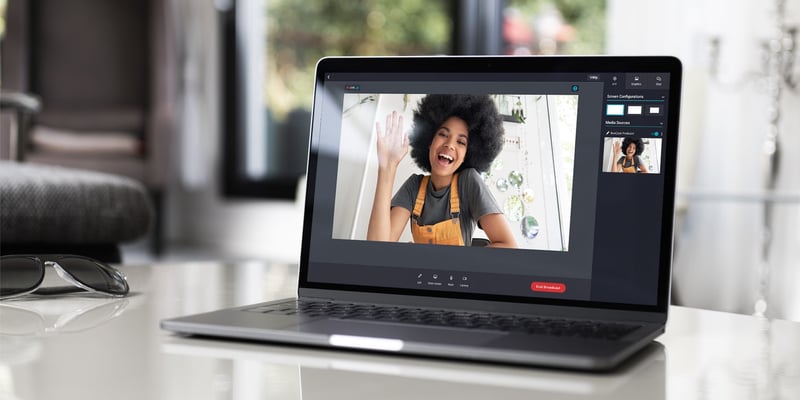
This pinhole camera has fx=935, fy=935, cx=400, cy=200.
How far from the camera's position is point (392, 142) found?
0.73 metres

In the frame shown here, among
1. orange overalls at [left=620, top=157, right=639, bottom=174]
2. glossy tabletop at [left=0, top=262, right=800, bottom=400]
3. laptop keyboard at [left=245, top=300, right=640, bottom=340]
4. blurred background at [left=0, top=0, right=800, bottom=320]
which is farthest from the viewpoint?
blurred background at [left=0, top=0, right=800, bottom=320]

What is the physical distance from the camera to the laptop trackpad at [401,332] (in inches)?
20.6

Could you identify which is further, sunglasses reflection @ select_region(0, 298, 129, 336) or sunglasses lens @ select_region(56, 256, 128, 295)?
sunglasses lens @ select_region(56, 256, 128, 295)

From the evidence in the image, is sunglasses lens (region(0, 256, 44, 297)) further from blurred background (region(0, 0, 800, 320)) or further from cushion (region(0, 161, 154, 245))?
blurred background (region(0, 0, 800, 320))

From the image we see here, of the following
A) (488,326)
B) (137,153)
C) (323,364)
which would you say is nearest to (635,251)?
(488,326)

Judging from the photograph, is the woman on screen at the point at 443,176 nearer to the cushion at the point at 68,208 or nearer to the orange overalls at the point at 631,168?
the orange overalls at the point at 631,168

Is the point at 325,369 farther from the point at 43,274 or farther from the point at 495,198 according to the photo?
the point at 43,274

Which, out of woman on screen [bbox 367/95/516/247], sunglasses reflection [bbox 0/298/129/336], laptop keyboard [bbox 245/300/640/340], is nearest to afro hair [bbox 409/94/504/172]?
woman on screen [bbox 367/95/516/247]

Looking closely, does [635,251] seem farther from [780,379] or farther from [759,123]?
[759,123]

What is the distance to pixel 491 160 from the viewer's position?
2.23 feet

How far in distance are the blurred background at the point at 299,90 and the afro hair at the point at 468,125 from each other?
1.93m

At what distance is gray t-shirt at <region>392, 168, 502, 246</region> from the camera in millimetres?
679

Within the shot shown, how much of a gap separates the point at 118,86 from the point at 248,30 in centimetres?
70

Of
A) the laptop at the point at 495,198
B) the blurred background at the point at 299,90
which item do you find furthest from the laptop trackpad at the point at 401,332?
the blurred background at the point at 299,90
